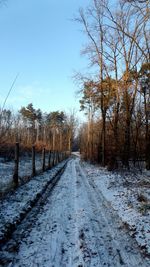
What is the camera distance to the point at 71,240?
210 inches

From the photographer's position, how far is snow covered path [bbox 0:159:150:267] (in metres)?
4.46

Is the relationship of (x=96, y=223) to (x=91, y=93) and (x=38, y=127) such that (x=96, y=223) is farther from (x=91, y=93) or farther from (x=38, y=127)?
(x=38, y=127)

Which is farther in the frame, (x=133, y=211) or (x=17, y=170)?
(x=17, y=170)

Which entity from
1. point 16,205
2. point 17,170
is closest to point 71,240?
point 16,205

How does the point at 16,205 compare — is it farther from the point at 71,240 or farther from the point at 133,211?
the point at 133,211

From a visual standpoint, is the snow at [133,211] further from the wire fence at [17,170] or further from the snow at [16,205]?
the wire fence at [17,170]

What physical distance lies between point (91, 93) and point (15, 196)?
1654 centimetres

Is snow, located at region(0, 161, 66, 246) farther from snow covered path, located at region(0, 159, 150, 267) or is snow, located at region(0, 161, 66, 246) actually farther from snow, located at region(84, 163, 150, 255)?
snow, located at region(84, 163, 150, 255)

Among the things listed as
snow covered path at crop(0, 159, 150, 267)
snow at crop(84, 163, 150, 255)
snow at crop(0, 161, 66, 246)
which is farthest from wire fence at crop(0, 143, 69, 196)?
snow at crop(84, 163, 150, 255)

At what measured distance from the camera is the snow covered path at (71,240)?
446 centimetres

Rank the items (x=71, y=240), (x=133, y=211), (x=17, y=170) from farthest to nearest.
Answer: (x=17, y=170) → (x=133, y=211) → (x=71, y=240)

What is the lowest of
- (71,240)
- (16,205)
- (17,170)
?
(71,240)

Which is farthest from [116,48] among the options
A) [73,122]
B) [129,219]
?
[73,122]

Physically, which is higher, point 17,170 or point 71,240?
point 17,170
